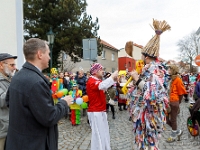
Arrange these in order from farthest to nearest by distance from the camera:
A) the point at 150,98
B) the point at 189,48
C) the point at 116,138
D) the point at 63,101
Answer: the point at 189,48 < the point at 116,138 < the point at 150,98 < the point at 63,101

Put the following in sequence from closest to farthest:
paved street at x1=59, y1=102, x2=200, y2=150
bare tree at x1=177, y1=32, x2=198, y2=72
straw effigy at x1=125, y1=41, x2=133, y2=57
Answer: straw effigy at x1=125, y1=41, x2=133, y2=57 → paved street at x1=59, y1=102, x2=200, y2=150 → bare tree at x1=177, y1=32, x2=198, y2=72

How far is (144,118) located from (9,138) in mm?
Answer: 1998

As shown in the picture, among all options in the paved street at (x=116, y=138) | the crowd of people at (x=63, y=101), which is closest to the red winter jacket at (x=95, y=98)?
the crowd of people at (x=63, y=101)

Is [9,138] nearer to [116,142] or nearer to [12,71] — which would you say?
[12,71]

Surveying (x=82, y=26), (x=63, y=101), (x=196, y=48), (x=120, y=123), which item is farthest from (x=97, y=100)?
(x=196, y=48)

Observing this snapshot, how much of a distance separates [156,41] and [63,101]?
1925 millimetres

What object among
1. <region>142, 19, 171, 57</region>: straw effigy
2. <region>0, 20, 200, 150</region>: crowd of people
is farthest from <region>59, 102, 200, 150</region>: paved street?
<region>142, 19, 171, 57</region>: straw effigy

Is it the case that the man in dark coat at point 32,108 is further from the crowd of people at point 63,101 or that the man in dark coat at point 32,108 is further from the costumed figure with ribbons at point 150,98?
the costumed figure with ribbons at point 150,98

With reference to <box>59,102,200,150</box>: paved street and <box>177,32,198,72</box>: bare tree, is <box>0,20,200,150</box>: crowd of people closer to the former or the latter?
<box>59,102,200,150</box>: paved street

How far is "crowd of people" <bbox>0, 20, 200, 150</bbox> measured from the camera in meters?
1.96

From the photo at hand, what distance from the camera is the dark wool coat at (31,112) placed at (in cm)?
192

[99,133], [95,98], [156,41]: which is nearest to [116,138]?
[99,133]

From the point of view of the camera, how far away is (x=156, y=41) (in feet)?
11.3

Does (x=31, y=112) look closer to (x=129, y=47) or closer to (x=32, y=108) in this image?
(x=32, y=108)
